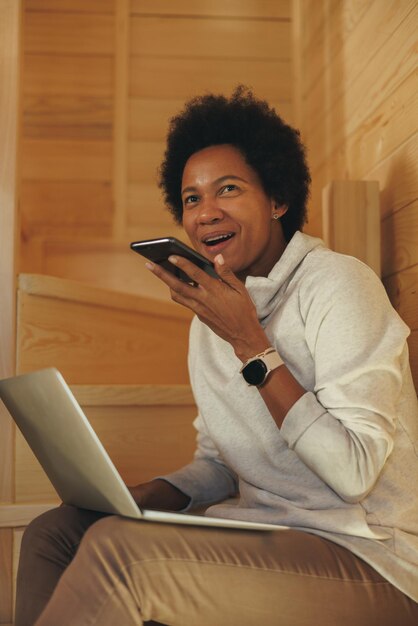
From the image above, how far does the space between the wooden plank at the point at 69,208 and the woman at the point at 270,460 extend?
1372mm

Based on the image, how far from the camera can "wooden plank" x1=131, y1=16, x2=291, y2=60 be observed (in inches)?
107

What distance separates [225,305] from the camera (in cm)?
110

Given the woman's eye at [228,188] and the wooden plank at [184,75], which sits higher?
the wooden plank at [184,75]

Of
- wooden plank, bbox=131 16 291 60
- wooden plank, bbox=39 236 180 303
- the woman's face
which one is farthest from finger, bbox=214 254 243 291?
wooden plank, bbox=131 16 291 60

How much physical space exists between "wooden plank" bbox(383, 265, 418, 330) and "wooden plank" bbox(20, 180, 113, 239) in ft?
4.62

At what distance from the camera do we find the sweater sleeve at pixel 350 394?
0.98 meters

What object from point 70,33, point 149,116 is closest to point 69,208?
point 149,116

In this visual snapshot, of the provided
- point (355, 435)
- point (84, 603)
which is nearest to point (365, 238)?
point (355, 435)

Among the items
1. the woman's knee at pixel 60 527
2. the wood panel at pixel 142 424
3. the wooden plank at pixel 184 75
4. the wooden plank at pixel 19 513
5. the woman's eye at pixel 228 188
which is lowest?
the wooden plank at pixel 19 513

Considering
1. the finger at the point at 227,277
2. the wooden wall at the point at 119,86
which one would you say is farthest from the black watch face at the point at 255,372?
the wooden wall at the point at 119,86

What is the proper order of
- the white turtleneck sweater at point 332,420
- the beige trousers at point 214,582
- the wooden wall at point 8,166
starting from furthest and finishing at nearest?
the wooden wall at point 8,166 < the white turtleneck sweater at point 332,420 < the beige trousers at point 214,582

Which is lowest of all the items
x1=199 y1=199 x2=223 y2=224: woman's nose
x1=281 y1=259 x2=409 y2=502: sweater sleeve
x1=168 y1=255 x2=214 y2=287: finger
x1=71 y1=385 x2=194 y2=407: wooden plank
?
x1=71 y1=385 x2=194 y2=407: wooden plank

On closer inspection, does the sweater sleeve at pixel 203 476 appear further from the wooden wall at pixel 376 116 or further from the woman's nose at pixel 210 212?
the wooden wall at pixel 376 116

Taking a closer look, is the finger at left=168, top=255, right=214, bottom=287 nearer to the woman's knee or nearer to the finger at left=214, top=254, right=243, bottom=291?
the finger at left=214, top=254, right=243, bottom=291
